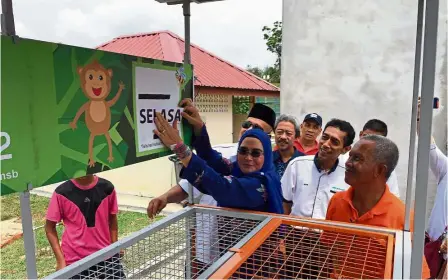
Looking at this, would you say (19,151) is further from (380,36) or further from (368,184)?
(380,36)

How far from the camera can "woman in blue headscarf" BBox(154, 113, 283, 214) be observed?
1.50 metres

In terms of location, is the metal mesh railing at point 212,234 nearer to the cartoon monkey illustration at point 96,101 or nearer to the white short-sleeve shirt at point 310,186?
the cartoon monkey illustration at point 96,101

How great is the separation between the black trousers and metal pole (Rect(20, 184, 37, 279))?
147 millimetres

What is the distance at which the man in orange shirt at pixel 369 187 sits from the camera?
1.69m

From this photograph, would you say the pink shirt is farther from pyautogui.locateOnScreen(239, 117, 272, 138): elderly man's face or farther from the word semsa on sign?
pyautogui.locateOnScreen(239, 117, 272, 138): elderly man's face

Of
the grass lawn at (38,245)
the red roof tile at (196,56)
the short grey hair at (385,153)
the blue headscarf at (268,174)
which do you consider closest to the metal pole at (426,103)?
the blue headscarf at (268,174)

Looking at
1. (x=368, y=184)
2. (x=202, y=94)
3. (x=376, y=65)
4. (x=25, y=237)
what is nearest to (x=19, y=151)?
(x=25, y=237)

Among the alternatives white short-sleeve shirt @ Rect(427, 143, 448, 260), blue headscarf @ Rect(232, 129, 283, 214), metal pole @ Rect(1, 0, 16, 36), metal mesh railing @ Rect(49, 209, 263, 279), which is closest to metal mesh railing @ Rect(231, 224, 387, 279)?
metal mesh railing @ Rect(49, 209, 263, 279)

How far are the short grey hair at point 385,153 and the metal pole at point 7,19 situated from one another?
5.13 ft

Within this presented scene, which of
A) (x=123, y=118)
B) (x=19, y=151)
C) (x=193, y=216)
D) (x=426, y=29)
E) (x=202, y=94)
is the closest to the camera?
(x=426, y=29)

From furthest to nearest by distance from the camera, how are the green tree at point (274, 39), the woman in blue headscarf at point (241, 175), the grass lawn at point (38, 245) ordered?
the green tree at point (274, 39) < the grass lawn at point (38, 245) < the woman in blue headscarf at point (241, 175)

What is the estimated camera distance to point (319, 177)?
2.46m

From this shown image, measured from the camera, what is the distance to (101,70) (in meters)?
1.25

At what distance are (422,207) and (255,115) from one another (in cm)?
211
